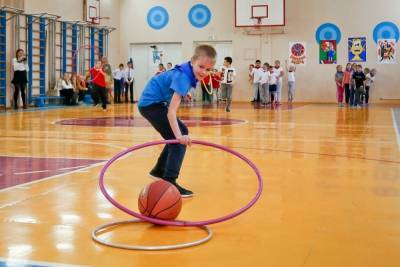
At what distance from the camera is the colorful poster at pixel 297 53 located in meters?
29.6

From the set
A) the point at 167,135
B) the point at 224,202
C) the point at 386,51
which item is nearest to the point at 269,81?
the point at 386,51

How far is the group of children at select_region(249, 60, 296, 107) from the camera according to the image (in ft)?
90.5

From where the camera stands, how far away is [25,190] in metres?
5.92

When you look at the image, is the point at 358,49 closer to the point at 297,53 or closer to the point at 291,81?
the point at 297,53

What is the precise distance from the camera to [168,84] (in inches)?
Answer: 226

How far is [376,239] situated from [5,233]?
2.77 meters

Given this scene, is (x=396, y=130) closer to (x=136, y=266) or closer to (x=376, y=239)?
(x=376, y=239)

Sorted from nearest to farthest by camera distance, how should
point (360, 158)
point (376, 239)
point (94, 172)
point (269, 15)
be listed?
point (376, 239)
point (94, 172)
point (360, 158)
point (269, 15)

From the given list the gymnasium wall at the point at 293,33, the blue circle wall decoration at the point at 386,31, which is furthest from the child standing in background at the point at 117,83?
the blue circle wall decoration at the point at 386,31

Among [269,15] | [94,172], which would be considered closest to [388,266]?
[94,172]

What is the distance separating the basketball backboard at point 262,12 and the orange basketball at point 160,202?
25214 mm

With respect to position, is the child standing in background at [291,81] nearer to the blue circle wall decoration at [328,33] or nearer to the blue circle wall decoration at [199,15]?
the blue circle wall decoration at [328,33]

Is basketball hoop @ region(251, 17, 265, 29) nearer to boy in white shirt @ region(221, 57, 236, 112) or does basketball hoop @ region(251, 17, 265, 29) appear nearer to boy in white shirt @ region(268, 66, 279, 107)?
boy in white shirt @ region(268, 66, 279, 107)

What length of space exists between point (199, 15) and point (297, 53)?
5.70 m
